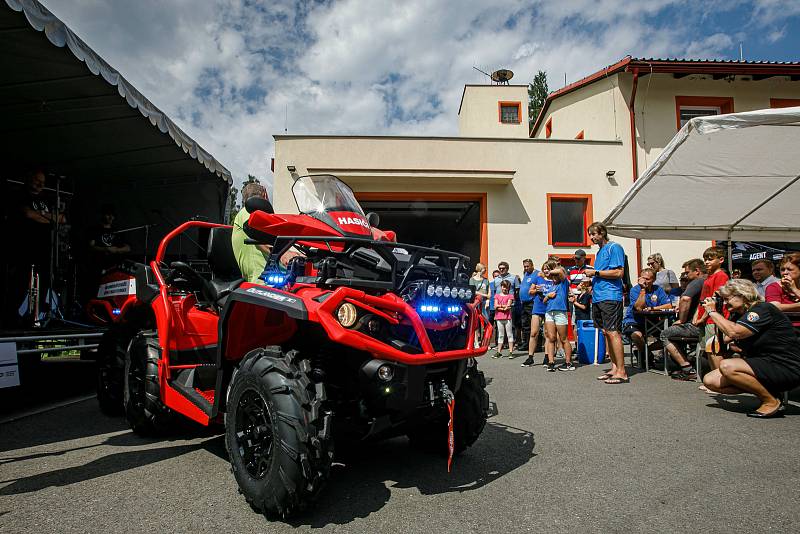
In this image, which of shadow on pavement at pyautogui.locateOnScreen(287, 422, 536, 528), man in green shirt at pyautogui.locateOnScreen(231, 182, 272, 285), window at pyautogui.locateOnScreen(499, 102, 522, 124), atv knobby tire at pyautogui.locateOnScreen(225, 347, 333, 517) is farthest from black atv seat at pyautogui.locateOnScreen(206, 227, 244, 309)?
window at pyautogui.locateOnScreen(499, 102, 522, 124)

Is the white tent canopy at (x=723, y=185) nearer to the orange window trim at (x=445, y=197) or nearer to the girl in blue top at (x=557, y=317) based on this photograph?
the girl in blue top at (x=557, y=317)

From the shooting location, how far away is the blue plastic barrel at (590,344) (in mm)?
8180

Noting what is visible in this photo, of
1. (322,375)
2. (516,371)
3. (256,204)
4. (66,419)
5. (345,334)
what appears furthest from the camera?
(516,371)

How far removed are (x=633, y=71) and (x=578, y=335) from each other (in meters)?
10.1

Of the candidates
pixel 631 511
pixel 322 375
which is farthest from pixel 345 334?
pixel 631 511

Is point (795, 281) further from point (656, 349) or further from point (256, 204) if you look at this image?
point (256, 204)

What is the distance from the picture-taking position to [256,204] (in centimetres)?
285

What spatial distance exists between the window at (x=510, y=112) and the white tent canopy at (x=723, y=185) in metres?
12.9

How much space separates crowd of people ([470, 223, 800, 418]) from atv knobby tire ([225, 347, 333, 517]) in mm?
1109

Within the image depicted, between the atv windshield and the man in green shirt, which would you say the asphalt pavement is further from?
the atv windshield

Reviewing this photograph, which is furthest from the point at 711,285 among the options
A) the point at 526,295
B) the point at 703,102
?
the point at 703,102

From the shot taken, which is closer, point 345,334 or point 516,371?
point 345,334

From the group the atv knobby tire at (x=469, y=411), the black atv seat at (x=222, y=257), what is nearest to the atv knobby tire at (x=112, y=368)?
the black atv seat at (x=222, y=257)

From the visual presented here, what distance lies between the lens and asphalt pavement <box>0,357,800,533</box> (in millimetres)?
2383
